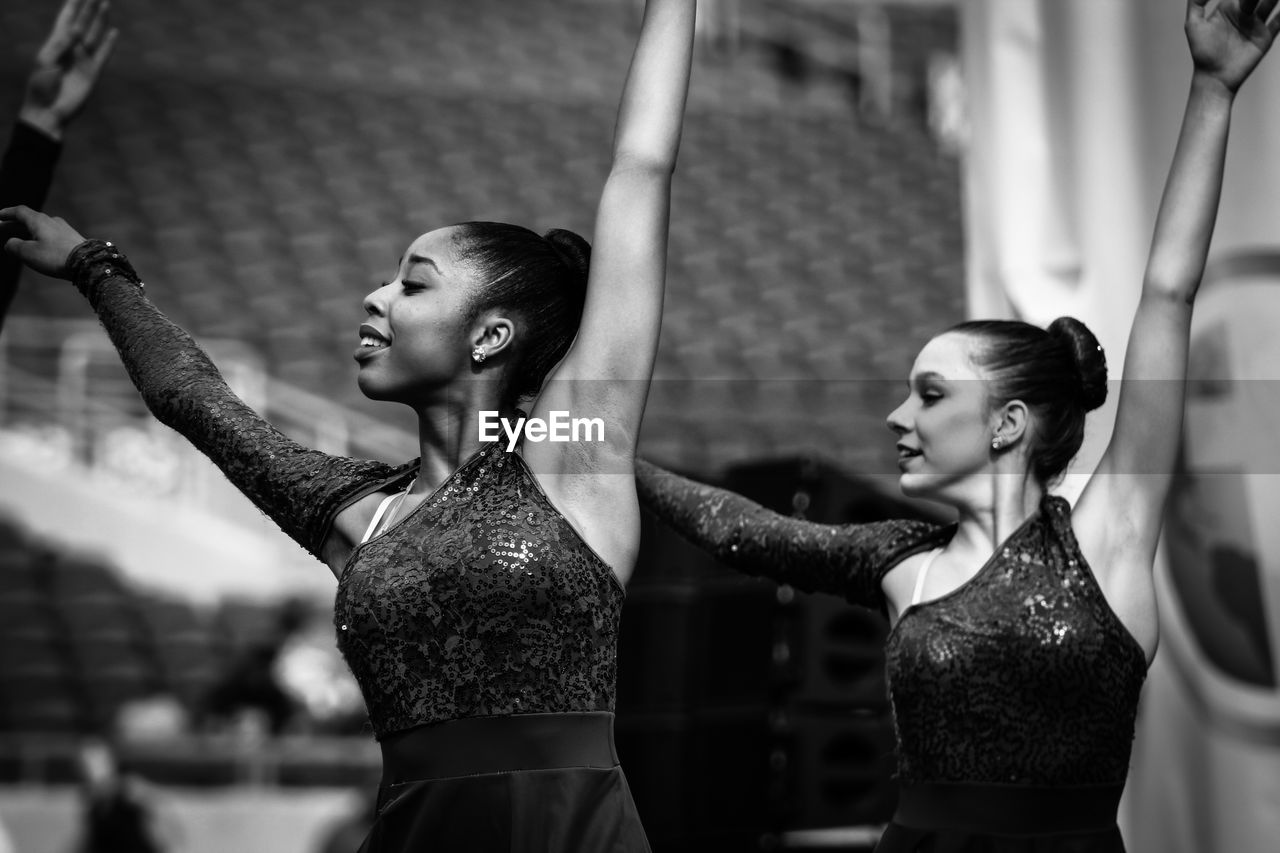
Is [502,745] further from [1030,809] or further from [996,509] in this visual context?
[996,509]

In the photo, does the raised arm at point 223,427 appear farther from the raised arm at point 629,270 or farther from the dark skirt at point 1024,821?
the dark skirt at point 1024,821

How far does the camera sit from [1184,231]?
Answer: 158 cm

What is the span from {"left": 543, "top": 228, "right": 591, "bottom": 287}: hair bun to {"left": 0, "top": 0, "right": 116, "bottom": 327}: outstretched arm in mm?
694

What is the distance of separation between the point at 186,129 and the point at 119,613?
3394 mm

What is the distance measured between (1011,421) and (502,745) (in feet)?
2.58

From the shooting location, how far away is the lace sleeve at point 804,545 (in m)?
1.82

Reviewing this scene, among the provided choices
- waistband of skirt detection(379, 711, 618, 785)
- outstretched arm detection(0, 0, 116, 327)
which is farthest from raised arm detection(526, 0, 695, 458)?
outstretched arm detection(0, 0, 116, 327)

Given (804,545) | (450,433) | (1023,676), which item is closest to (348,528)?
(450,433)

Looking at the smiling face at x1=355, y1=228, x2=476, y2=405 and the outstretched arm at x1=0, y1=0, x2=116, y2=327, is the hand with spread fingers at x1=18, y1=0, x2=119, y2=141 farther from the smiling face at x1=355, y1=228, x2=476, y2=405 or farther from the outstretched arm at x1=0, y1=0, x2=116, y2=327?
the smiling face at x1=355, y1=228, x2=476, y2=405

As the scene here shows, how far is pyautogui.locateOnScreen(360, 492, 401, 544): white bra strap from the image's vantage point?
144 centimetres

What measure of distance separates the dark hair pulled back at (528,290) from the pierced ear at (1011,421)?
555 millimetres

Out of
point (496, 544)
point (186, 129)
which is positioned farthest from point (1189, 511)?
point (186, 129)

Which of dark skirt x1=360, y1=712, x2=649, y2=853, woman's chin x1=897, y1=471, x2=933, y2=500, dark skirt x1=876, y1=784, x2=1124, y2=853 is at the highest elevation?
woman's chin x1=897, y1=471, x2=933, y2=500

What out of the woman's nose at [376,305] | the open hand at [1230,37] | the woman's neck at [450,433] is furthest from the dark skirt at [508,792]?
the open hand at [1230,37]
